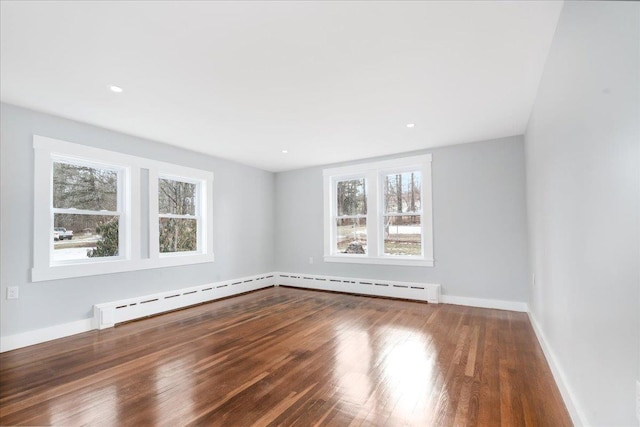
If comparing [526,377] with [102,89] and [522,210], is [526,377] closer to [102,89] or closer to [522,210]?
[522,210]

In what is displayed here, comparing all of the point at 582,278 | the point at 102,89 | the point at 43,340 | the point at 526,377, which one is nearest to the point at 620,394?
the point at 582,278

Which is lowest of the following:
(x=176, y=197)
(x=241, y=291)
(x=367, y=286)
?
(x=241, y=291)

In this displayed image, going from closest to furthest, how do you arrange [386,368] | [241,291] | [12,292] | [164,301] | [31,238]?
[386,368], [12,292], [31,238], [164,301], [241,291]

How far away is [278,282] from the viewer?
668 centimetres

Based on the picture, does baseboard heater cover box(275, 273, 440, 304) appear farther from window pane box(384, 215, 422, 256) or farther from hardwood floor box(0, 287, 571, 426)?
hardwood floor box(0, 287, 571, 426)

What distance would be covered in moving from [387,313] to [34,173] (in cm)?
463

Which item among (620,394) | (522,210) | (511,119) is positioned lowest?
(620,394)

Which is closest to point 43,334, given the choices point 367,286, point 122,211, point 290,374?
point 122,211

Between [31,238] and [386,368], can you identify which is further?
[31,238]

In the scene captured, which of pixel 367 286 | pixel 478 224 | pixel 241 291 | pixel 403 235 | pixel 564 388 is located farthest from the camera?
pixel 241 291

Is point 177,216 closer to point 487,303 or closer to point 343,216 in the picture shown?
point 343,216

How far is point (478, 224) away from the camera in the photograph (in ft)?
15.4

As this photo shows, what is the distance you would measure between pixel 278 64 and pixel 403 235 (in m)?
3.83

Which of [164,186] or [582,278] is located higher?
[164,186]
